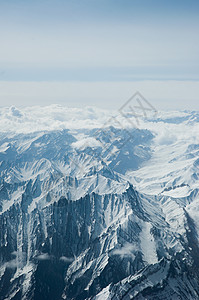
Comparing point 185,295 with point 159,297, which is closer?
point 159,297

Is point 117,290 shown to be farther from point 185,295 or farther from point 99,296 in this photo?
point 185,295

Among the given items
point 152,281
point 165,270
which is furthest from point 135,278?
point 165,270

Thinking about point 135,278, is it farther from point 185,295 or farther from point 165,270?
point 185,295

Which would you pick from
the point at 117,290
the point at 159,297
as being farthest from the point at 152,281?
the point at 117,290

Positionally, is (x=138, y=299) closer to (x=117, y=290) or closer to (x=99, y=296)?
(x=117, y=290)

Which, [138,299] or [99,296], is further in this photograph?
[99,296]

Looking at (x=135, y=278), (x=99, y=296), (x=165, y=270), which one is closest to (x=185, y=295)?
(x=165, y=270)

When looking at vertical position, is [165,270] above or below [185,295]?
above

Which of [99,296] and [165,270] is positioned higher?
[165,270]
